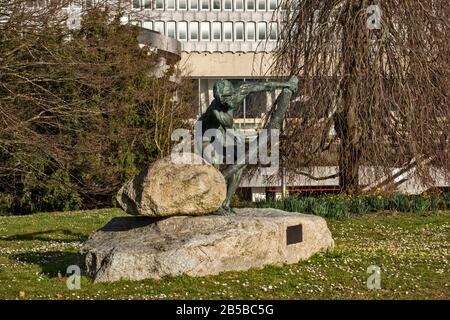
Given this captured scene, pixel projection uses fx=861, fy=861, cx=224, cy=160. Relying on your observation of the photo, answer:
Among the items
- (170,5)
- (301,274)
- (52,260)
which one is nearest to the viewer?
(301,274)

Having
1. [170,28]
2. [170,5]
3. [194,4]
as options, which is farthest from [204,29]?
[170,5]

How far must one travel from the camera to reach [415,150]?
2138cm

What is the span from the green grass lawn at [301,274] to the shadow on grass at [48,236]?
0.07 ft

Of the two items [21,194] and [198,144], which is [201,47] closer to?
[21,194]

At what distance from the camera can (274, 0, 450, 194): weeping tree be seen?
21359mm

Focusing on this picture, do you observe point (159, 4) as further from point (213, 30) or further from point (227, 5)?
point (227, 5)

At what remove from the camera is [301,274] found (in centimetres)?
1183

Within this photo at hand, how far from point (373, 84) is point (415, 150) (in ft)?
6.39

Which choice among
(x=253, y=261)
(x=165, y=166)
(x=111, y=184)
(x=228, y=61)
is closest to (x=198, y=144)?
(x=165, y=166)

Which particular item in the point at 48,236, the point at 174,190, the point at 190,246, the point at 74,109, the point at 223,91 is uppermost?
the point at 223,91

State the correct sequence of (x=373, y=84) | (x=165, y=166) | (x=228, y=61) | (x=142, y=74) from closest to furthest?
(x=165, y=166) < (x=373, y=84) < (x=142, y=74) < (x=228, y=61)

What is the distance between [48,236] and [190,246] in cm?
742

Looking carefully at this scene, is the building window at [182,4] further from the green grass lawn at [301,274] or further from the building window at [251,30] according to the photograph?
the green grass lawn at [301,274]

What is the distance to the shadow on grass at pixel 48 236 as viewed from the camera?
17.5 metres
